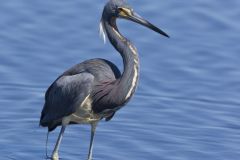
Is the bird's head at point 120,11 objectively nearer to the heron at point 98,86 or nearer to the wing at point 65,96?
the heron at point 98,86

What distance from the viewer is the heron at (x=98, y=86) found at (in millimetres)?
13570

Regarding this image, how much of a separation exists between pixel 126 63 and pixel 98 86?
0.49 metres

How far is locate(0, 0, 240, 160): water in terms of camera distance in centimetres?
1489

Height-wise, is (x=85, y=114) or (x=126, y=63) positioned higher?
(x=126, y=63)

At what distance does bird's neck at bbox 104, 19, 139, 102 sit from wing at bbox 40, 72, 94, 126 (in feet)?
1.30

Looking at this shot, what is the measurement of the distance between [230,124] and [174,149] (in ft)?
3.24

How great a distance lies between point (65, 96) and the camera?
554 inches

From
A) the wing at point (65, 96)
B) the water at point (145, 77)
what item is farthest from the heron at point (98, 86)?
the water at point (145, 77)

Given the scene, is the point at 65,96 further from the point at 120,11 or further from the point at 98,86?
the point at 120,11

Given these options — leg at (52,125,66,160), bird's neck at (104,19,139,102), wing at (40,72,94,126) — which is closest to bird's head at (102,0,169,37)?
bird's neck at (104,19,139,102)

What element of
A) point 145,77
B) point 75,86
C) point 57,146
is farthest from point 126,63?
point 145,77

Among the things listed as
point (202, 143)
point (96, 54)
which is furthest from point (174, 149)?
point (96, 54)

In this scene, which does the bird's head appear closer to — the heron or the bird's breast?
the heron

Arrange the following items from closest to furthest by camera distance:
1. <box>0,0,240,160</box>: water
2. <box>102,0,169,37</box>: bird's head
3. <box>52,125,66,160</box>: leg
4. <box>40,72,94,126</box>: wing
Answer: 1. <box>102,0,169,37</box>: bird's head
2. <box>40,72,94,126</box>: wing
3. <box>52,125,66,160</box>: leg
4. <box>0,0,240,160</box>: water
